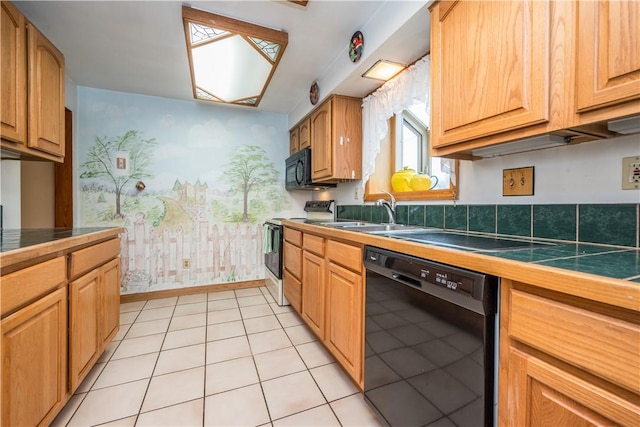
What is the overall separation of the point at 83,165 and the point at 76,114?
20.6 inches

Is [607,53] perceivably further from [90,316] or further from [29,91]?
[29,91]

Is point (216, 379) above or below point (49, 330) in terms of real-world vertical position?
below

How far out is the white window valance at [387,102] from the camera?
1.78 metres

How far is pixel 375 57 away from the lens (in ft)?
5.91

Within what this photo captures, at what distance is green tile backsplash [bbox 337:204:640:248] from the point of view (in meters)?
0.95

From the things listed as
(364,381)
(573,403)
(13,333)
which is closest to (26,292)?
(13,333)

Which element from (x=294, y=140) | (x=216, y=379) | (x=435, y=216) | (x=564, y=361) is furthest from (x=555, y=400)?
(x=294, y=140)

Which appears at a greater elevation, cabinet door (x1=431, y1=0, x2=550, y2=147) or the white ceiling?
the white ceiling

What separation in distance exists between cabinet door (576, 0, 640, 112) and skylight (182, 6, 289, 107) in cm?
164

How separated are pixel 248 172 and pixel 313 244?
1.90 meters

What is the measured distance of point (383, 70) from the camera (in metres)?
1.98

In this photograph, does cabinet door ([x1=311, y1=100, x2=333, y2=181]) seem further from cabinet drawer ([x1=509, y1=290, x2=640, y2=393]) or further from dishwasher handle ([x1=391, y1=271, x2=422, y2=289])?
cabinet drawer ([x1=509, y1=290, x2=640, y2=393])

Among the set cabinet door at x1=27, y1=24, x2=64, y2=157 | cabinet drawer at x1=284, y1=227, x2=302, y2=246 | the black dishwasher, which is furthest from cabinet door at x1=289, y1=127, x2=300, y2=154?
the black dishwasher

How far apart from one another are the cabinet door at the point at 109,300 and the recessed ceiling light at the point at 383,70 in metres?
2.24
